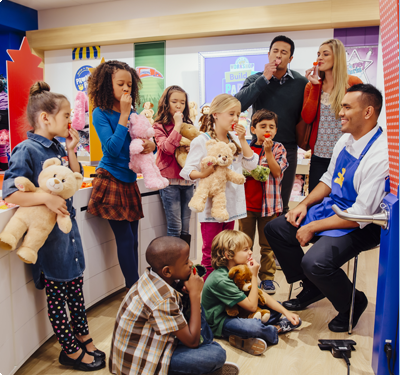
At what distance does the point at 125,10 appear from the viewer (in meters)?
5.19

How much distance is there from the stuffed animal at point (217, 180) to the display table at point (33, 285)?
576mm

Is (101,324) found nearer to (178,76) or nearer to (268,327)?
(268,327)

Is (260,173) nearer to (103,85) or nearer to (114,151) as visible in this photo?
(114,151)

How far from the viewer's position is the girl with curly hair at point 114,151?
1963 millimetres

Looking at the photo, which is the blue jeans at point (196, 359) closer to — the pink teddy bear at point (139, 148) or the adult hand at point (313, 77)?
the pink teddy bear at point (139, 148)

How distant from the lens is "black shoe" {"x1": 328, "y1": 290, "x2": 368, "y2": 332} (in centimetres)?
202

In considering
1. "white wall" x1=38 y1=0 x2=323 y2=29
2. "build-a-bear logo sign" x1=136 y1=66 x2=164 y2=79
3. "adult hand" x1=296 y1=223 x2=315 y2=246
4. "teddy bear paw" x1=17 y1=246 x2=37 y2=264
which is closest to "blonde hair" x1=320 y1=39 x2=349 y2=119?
"adult hand" x1=296 y1=223 x2=315 y2=246

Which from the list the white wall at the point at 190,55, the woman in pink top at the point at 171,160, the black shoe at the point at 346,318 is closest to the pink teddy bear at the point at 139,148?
the woman in pink top at the point at 171,160

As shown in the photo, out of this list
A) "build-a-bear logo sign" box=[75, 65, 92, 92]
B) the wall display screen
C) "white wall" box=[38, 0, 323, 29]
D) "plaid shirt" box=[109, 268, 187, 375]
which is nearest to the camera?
"plaid shirt" box=[109, 268, 187, 375]

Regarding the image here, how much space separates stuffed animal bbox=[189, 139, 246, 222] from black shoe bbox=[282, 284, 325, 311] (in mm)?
690

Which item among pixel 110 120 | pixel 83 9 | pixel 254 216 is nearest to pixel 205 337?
pixel 254 216

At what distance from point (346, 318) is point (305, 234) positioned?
0.53m

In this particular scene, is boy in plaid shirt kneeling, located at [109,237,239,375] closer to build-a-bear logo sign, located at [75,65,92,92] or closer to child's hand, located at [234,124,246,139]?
Answer: child's hand, located at [234,124,246,139]

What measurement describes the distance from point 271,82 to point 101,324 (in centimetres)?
201
